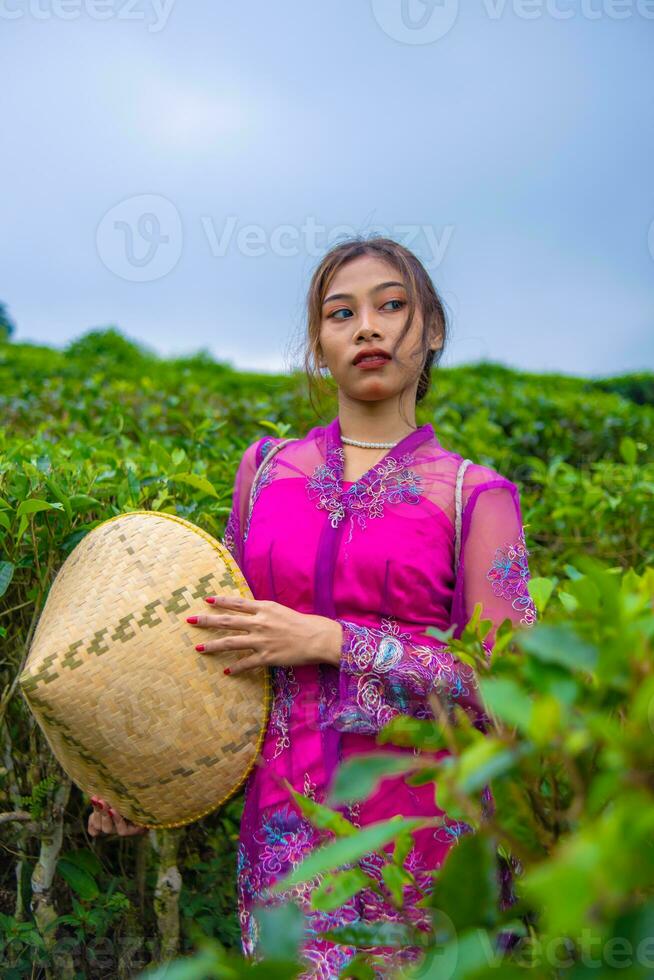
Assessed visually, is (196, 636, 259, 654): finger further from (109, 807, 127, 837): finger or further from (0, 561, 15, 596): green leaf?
(0, 561, 15, 596): green leaf

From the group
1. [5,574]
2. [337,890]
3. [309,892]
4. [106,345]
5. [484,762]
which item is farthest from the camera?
[106,345]

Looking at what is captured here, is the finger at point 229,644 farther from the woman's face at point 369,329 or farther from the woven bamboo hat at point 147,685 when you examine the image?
the woman's face at point 369,329

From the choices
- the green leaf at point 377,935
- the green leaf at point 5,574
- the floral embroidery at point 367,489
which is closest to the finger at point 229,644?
the floral embroidery at point 367,489

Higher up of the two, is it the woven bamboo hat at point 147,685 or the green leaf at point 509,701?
the green leaf at point 509,701

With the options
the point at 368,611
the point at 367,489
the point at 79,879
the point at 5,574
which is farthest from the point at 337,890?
the point at 79,879

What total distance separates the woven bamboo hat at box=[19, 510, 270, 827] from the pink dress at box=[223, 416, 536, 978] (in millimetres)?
83

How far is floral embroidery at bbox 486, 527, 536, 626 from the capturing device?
1.55 metres

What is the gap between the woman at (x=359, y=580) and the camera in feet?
4.87

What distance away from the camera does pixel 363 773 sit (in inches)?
23.0

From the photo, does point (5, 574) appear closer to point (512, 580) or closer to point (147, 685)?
point (147, 685)

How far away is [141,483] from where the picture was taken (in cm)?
209

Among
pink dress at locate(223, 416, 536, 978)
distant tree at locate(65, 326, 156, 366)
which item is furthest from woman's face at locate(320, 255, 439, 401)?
distant tree at locate(65, 326, 156, 366)

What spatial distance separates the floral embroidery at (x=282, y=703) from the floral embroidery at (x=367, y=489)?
0.28 metres

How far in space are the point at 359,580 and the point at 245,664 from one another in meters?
0.25
